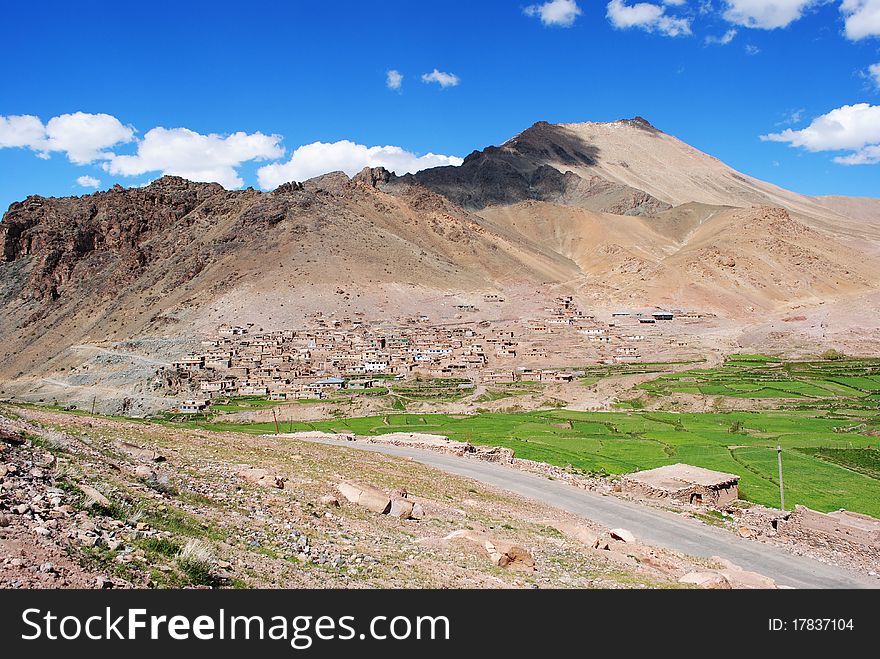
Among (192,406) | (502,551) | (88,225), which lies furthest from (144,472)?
(88,225)

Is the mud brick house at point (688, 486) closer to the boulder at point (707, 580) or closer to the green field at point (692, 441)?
the green field at point (692, 441)

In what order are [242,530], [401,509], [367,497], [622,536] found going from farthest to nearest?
[622,536]
[367,497]
[401,509]
[242,530]

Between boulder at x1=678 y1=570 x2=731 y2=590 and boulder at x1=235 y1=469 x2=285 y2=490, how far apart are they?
8914mm

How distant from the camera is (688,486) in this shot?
2375 centimetres

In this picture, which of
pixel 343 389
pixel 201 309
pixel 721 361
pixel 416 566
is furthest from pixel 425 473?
pixel 201 309

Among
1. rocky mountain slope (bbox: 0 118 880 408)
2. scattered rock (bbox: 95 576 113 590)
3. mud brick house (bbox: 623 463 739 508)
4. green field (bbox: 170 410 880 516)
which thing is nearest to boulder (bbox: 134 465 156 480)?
scattered rock (bbox: 95 576 113 590)

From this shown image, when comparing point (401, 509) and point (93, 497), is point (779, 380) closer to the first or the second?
point (401, 509)

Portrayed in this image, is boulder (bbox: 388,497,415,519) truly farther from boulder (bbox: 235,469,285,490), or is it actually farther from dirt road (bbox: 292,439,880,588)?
dirt road (bbox: 292,439,880,588)

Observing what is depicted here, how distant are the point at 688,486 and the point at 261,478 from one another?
1585 cm

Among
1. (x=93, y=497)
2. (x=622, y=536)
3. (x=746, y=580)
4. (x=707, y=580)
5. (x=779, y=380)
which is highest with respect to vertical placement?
(x=779, y=380)

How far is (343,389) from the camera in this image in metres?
66.8

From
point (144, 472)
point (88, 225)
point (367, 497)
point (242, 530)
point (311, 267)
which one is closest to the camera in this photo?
point (242, 530)

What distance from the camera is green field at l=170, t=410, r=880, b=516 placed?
26.8 meters

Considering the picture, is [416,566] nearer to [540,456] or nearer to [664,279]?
[540,456]
